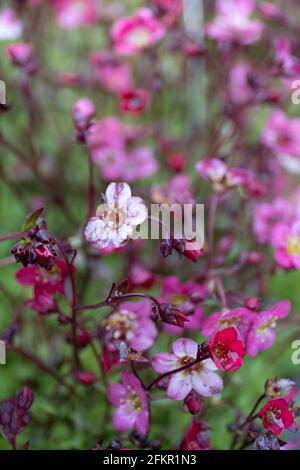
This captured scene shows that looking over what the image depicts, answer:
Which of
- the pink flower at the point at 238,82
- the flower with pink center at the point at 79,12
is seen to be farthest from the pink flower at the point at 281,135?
the flower with pink center at the point at 79,12

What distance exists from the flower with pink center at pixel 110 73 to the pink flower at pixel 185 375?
841 mm

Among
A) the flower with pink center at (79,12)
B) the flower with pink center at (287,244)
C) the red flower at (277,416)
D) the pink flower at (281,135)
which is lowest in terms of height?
the red flower at (277,416)

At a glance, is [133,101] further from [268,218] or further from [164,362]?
[164,362]

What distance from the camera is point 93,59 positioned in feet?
5.26

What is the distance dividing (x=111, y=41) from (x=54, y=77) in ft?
0.89

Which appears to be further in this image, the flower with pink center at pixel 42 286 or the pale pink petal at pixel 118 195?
the flower with pink center at pixel 42 286

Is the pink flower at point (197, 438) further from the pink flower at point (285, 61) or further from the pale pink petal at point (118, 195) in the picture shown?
the pink flower at point (285, 61)

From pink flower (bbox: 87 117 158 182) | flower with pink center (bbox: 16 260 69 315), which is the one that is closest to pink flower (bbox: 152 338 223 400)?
flower with pink center (bbox: 16 260 69 315)

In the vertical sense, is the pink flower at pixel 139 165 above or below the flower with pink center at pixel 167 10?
below

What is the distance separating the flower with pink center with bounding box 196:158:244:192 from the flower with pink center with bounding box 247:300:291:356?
0.26 meters

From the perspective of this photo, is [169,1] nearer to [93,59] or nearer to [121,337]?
[93,59]

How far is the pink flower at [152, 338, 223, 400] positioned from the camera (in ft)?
2.80

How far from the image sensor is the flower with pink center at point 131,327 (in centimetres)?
100

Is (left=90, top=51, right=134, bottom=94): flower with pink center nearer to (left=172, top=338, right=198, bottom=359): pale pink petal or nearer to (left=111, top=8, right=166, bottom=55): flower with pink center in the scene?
(left=111, top=8, right=166, bottom=55): flower with pink center
